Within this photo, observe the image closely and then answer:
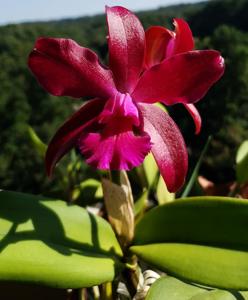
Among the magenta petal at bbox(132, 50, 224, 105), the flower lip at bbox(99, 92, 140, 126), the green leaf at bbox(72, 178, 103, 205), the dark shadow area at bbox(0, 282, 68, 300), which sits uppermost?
the magenta petal at bbox(132, 50, 224, 105)

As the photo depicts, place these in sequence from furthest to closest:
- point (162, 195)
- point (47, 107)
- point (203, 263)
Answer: point (47, 107) → point (162, 195) → point (203, 263)

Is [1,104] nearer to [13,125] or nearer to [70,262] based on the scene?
[13,125]

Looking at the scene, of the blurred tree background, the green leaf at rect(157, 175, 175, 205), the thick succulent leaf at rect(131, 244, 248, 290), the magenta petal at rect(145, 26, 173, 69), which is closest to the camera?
the thick succulent leaf at rect(131, 244, 248, 290)

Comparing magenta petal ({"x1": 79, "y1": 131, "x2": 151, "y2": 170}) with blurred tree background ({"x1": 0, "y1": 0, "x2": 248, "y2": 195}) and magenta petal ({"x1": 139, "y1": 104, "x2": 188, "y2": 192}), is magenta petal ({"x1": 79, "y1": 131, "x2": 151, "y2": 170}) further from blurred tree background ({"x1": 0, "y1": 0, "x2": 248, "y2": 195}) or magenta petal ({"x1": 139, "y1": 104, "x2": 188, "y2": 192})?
blurred tree background ({"x1": 0, "y1": 0, "x2": 248, "y2": 195})

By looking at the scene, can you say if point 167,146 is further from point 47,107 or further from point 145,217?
point 47,107

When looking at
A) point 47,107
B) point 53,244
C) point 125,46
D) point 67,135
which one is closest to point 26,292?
point 53,244

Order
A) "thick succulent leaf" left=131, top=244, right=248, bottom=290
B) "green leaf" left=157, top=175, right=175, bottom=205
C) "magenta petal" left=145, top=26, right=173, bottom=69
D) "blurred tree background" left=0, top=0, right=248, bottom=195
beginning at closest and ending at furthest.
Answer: "thick succulent leaf" left=131, top=244, right=248, bottom=290 → "magenta petal" left=145, top=26, right=173, bottom=69 → "green leaf" left=157, top=175, right=175, bottom=205 → "blurred tree background" left=0, top=0, right=248, bottom=195

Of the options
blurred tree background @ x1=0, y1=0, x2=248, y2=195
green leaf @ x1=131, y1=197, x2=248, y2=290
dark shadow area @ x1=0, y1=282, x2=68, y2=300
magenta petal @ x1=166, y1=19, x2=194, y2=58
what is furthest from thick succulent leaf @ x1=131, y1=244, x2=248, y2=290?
blurred tree background @ x1=0, y1=0, x2=248, y2=195
